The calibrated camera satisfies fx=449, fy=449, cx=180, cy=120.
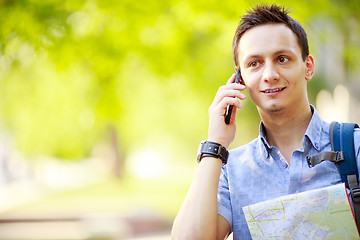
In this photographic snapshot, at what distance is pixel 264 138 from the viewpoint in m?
2.07

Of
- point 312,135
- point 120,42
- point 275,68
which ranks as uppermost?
point 120,42

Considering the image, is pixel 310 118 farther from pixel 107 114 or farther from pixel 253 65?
pixel 107 114

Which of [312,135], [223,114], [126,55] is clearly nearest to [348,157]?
[312,135]

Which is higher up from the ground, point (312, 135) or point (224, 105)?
point (224, 105)

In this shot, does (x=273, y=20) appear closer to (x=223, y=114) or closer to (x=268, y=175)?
(x=223, y=114)

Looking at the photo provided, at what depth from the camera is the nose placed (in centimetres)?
195

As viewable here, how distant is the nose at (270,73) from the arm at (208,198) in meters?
0.14

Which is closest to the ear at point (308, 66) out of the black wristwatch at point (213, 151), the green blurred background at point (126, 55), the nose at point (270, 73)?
the nose at point (270, 73)

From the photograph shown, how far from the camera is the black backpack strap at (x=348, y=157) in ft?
5.54

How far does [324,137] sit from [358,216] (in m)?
0.40

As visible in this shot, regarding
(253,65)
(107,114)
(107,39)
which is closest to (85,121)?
(107,114)

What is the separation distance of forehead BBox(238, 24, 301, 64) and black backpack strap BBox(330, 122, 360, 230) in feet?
1.31

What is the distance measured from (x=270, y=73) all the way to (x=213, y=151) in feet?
1.39

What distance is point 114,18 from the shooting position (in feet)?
25.6
